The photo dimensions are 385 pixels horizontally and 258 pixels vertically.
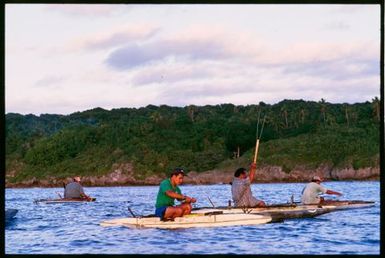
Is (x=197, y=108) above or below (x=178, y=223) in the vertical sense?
above

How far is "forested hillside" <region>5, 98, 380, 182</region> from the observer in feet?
315

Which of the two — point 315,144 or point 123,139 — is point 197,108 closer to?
point 123,139

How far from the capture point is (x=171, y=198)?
17.4 metres

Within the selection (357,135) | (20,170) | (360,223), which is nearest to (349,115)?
(357,135)

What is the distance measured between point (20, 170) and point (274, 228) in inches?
3533

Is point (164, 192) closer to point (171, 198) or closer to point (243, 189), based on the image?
point (171, 198)

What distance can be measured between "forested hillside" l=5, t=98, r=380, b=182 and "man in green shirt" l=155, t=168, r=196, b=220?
7309 centimetres

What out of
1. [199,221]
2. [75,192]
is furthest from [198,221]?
[75,192]

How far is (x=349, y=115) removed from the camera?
370 ft

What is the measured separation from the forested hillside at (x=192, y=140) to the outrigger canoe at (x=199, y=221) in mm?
72027

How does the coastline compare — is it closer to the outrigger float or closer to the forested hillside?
the forested hillside

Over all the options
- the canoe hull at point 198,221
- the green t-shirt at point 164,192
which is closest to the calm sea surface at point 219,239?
the canoe hull at point 198,221

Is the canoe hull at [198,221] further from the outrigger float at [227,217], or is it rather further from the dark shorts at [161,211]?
the dark shorts at [161,211]

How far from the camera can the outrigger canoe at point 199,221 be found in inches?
702
